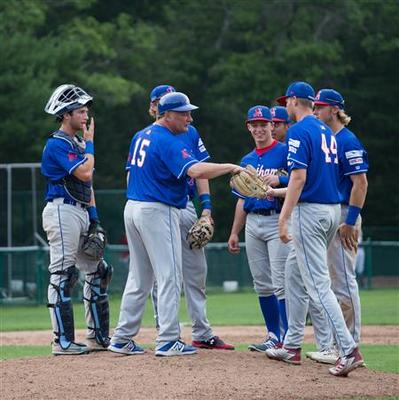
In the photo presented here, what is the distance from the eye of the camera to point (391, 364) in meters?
9.79

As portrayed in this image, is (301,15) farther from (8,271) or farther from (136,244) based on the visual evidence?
(136,244)

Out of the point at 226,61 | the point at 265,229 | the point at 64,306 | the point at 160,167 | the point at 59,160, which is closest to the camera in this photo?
the point at 160,167

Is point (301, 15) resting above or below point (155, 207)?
above

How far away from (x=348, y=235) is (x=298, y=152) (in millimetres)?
1170

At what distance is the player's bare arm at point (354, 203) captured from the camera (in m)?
8.89

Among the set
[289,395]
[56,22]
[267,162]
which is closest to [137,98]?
[56,22]

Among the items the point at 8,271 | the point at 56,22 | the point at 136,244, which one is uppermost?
the point at 56,22

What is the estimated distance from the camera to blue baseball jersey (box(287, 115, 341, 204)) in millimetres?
8148

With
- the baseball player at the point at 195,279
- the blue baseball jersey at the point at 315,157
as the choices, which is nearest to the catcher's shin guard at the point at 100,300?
the baseball player at the point at 195,279

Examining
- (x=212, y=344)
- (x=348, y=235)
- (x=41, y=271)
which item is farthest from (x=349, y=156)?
(x=41, y=271)

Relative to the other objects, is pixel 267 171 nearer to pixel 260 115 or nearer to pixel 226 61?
pixel 260 115

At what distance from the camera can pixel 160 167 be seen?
832 cm

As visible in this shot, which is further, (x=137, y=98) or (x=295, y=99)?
(x=137, y=98)

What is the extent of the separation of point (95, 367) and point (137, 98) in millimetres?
27651
